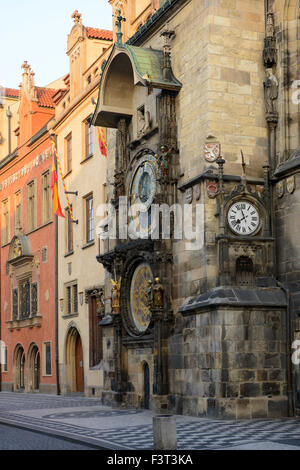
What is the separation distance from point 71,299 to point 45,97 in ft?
45.2

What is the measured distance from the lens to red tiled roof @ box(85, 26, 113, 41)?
35.3 metres

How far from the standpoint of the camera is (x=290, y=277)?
65.8 ft

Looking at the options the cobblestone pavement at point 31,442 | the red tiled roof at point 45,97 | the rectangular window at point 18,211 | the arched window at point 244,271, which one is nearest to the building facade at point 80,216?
the red tiled roof at point 45,97

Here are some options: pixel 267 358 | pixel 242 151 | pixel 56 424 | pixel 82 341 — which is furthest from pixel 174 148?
pixel 82 341

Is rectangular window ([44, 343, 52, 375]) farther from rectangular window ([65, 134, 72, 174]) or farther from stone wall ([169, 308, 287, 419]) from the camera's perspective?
stone wall ([169, 308, 287, 419])

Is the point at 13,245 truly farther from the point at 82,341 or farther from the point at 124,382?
the point at 124,382

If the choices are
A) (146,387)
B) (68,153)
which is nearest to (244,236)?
(146,387)

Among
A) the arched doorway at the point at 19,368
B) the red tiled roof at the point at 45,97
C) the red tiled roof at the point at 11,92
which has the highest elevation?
the red tiled roof at the point at 11,92

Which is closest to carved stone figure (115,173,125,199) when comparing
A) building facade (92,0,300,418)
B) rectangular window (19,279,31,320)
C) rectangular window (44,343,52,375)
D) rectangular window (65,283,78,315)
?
building facade (92,0,300,418)

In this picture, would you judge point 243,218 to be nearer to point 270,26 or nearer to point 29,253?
point 270,26

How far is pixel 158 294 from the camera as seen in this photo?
72.1ft

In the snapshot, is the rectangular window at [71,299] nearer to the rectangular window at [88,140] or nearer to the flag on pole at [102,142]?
the rectangular window at [88,140]

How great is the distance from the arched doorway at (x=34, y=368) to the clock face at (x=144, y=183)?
1705cm

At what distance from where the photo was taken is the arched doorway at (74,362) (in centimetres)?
3450
